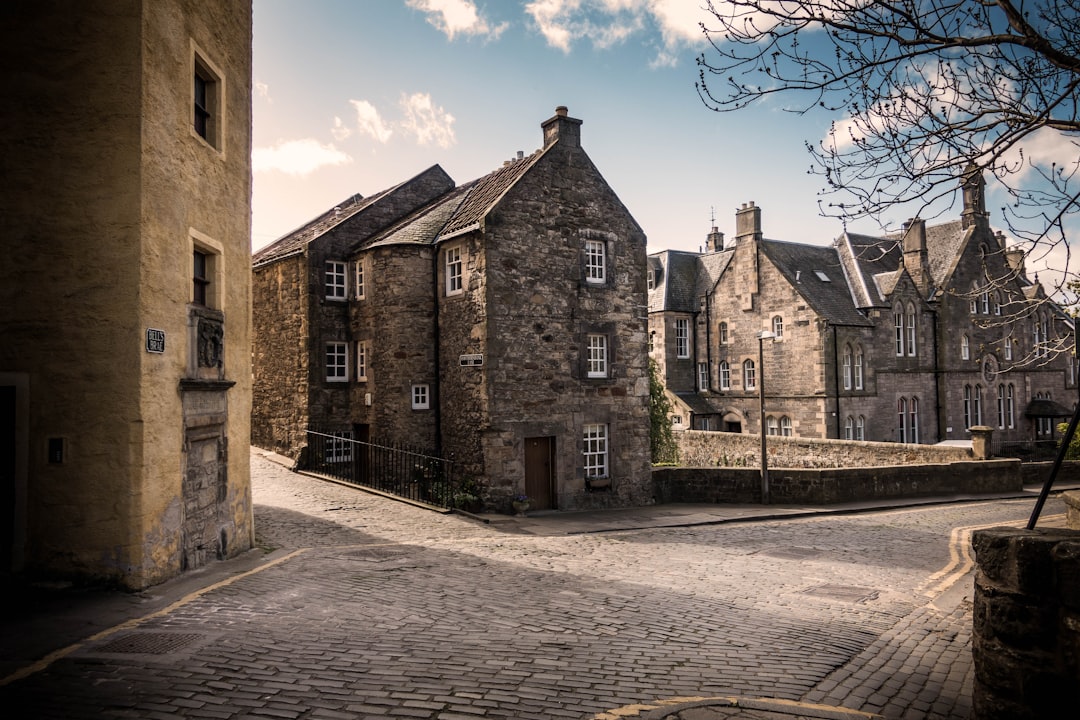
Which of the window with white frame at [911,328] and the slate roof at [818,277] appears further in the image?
the window with white frame at [911,328]

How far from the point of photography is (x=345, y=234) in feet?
80.7

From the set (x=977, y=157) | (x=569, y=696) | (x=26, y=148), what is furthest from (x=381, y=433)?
(x=977, y=157)

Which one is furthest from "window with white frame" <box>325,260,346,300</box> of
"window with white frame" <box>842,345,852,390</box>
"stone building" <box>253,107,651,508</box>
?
"window with white frame" <box>842,345,852,390</box>

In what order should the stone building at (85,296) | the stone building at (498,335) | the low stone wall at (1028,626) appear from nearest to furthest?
the low stone wall at (1028,626) → the stone building at (85,296) → the stone building at (498,335)

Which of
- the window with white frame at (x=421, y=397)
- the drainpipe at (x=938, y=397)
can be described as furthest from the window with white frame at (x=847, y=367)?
the window with white frame at (x=421, y=397)

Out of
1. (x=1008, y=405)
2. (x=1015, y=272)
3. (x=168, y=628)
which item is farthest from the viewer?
(x=1008, y=405)

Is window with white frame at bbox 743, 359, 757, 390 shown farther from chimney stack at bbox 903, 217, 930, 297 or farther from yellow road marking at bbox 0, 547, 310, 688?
yellow road marking at bbox 0, 547, 310, 688

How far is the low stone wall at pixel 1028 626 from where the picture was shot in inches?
177

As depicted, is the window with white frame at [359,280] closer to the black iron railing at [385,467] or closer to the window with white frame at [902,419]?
the black iron railing at [385,467]

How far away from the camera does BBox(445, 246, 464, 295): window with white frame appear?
66.9 ft

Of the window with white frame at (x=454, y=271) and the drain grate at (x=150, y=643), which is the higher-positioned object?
the window with white frame at (x=454, y=271)

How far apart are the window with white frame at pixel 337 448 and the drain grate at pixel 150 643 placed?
1585 cm

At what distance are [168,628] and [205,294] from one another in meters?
6.12

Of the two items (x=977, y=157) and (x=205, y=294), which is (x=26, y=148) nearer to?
(x=205, y=294)
